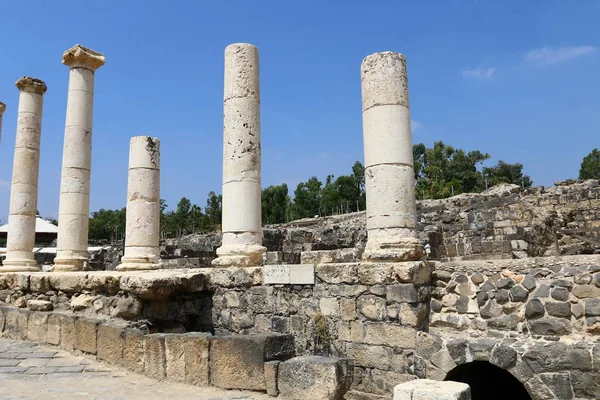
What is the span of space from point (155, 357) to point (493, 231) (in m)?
12.6

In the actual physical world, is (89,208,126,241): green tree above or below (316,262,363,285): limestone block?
above

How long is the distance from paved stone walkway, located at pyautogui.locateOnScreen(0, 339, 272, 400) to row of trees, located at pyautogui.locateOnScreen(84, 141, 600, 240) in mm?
43585

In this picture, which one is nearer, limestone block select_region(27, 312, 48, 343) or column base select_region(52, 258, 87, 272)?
limestone block select_region(27, 312, 48, 343)

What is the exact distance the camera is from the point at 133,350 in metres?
6.64

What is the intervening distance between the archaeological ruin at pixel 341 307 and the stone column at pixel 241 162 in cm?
2

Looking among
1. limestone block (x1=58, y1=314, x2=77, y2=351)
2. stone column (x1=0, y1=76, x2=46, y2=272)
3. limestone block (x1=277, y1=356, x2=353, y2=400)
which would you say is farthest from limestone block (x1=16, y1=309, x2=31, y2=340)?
limestone block (x1=277, y1=356, x2=353, y2=400)

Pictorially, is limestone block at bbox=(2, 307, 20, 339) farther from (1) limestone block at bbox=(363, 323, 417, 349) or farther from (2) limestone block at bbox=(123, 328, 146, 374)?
(1) limestone block at bbox=(363, 323, 417, 349)

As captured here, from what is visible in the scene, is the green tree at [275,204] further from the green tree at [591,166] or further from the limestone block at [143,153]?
the limestone block at [143,153]

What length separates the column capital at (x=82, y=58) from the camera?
13.1 meters

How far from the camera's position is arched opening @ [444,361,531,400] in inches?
296

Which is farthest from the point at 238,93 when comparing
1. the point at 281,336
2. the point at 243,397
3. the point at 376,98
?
the point at 243,397

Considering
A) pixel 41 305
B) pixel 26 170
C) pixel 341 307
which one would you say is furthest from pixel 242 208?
pixel 26 170

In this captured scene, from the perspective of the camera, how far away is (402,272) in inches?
254

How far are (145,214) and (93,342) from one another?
13.6ft
